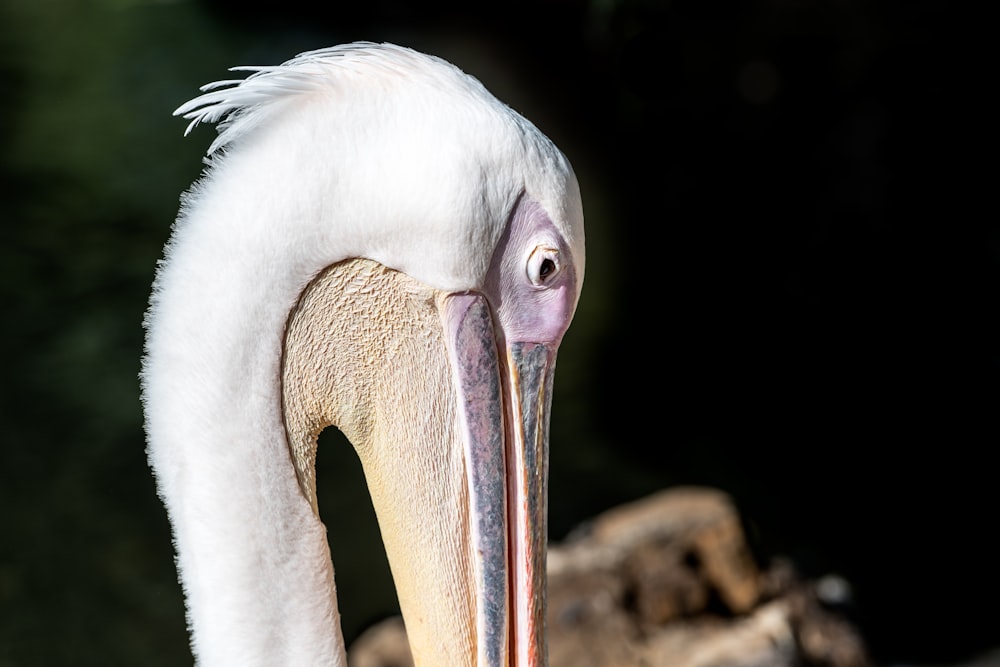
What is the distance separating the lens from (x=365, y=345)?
127cm

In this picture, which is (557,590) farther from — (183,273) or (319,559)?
(183,273)

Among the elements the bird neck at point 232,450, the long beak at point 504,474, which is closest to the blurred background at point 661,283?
Result: the long beak at point 504,474

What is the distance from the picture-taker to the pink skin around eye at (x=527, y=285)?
122 centimetres

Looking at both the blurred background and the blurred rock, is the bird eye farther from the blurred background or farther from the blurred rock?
the blurred background

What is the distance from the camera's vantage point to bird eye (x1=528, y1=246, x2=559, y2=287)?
1.23m

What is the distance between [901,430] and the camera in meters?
5.34

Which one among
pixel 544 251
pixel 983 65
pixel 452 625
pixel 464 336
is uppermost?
pixel 983 65

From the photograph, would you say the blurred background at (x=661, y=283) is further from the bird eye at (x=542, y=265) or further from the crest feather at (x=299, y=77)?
the crest feather at (x=299, y=77)

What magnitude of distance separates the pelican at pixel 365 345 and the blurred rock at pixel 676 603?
1.53 m

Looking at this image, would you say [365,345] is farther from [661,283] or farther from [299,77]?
[661,283]

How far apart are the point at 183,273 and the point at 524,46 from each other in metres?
4.25

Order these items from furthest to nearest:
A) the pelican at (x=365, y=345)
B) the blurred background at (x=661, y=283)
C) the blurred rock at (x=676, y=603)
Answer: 1. the blurred background at (x=661, y=283)
2. the blurred rock at (x=676, y=603)
3. the pelican at (x=365, y=345)

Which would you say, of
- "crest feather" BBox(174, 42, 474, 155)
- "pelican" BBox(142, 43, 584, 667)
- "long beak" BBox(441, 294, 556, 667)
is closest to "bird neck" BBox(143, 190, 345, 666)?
"pelican" BBox(142, 43, 584, 667)

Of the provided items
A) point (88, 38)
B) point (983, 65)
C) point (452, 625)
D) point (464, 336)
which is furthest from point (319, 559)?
point (983, 65)
